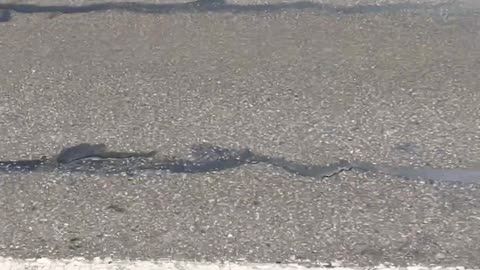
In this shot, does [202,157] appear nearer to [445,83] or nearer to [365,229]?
[365,229]

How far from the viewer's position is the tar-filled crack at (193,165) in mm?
4211

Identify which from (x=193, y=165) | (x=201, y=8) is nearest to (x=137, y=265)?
(x=193, y=165)

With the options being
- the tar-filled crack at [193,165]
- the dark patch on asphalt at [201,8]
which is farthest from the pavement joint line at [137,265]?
the dark patch on asphalt at [201,8]

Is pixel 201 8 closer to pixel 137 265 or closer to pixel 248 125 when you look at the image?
pixel 248 125

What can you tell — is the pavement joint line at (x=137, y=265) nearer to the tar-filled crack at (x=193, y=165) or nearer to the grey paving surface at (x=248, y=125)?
the grey paving surface at (x=248, y=125)

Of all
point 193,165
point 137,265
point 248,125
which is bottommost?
point 137,265

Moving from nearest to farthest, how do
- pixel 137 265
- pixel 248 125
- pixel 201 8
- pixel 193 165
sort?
pixel 137 265, pixel 193 165, pixel 248 125, pixel 201 8

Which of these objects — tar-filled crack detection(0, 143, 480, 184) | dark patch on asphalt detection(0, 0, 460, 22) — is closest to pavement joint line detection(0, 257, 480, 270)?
tar-filled crack detection(0, 143, 480, 184)

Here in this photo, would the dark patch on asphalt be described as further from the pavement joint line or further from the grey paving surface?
the pavement joint line

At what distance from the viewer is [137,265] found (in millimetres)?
3615

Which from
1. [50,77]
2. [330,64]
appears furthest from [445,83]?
[50,77]

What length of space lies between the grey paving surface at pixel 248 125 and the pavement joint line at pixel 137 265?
50 millimetres

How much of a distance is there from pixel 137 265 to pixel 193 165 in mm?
803

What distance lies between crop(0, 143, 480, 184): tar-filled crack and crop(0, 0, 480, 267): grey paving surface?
6cm
